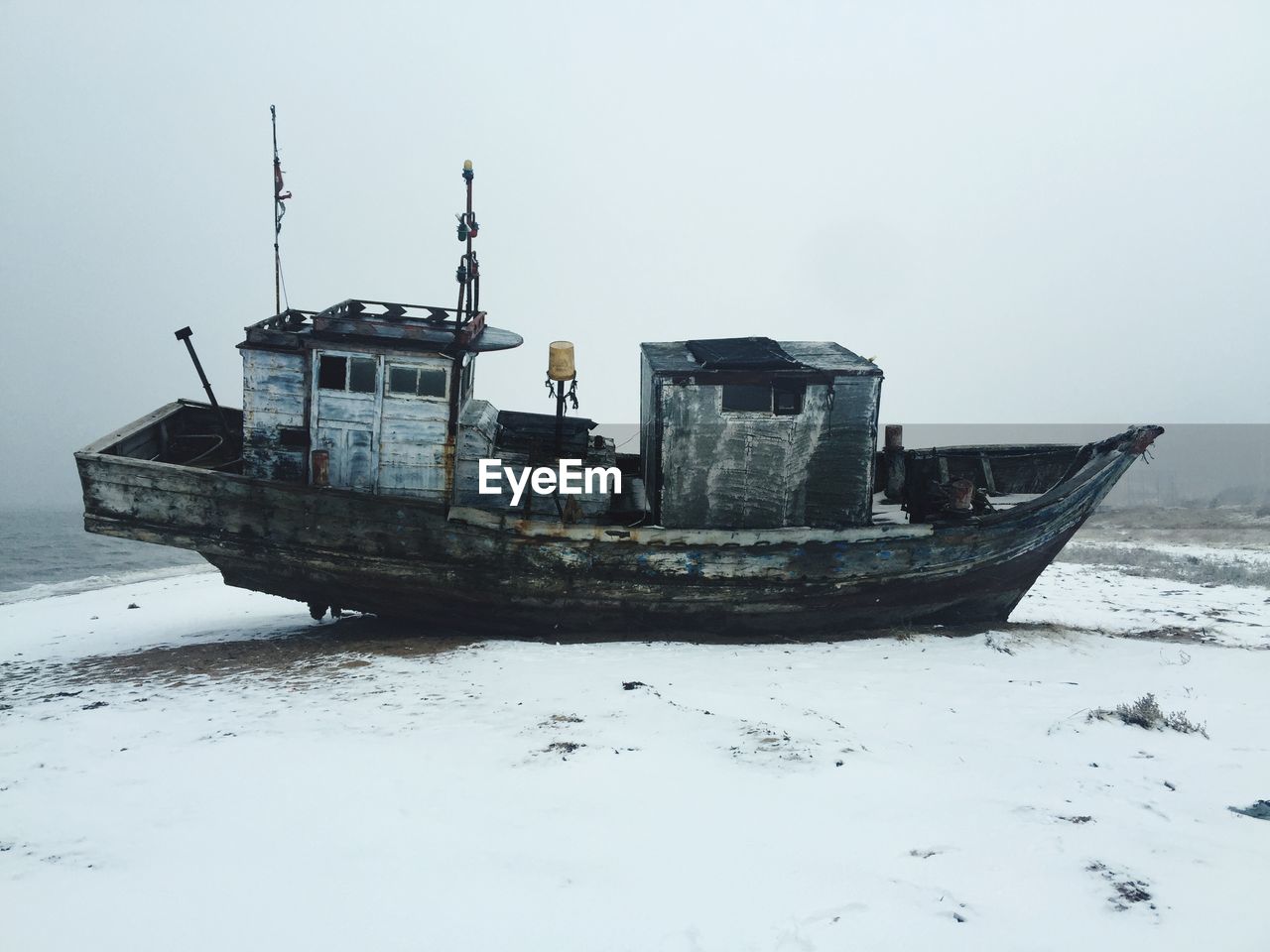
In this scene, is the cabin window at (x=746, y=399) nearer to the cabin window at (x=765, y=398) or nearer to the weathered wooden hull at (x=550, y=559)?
the cabin window at (x=765, y=398)

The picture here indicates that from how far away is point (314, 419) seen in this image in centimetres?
902

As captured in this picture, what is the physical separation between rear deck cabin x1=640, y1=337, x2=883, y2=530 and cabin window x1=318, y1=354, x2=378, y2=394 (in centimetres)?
397

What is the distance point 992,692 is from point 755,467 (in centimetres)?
413

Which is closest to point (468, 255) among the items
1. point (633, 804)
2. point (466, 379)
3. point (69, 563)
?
point (466, 379)

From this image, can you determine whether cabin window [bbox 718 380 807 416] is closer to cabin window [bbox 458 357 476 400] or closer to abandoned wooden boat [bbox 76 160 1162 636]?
abandoned wooden boat [bbox 76 160 1162 636]

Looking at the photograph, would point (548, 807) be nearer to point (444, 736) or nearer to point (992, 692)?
point (444, 736)

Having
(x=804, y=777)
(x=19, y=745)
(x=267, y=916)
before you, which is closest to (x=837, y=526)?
(x=804, y=777)

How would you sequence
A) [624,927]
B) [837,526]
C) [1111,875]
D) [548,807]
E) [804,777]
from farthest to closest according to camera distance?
1. [837,526]
2. [804,777]
3. [548,807]
4. [1111,875]
5. [624,927]

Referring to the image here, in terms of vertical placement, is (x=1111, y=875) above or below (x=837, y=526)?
below

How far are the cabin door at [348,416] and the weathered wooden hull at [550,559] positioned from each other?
635mm

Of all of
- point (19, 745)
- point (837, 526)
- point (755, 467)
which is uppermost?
point (755, 467)

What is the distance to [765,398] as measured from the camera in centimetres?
939

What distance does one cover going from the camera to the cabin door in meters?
9.04

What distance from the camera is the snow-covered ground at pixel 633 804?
3.05m
